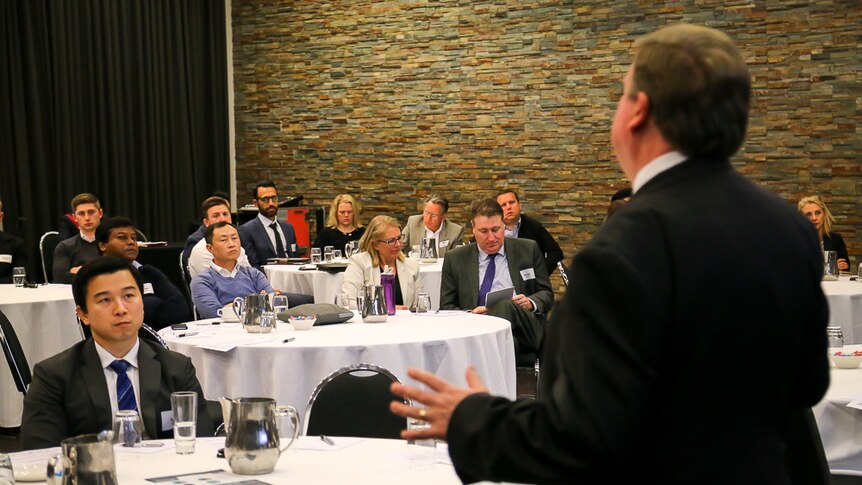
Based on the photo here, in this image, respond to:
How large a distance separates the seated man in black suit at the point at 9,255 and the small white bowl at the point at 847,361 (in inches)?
266

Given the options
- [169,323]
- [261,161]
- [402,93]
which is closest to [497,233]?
[169,323]

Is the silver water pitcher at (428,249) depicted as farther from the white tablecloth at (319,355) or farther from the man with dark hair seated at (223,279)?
the white tablecloth at (319,355)

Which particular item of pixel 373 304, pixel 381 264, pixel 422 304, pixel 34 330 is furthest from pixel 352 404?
pixel 34 330

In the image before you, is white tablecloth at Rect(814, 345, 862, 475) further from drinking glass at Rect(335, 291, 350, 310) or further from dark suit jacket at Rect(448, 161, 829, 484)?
drinking glass at Rect(335, 291, 350, 310)

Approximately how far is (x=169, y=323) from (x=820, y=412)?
4113 millimetres

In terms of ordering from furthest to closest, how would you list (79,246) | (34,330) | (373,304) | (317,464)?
(79,246) → (34,330) → (373,304) → (317,464)

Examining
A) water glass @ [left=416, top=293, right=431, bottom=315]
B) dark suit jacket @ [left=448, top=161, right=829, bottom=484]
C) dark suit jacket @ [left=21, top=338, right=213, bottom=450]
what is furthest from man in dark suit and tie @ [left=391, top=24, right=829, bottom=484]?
water glass @ [left=416, top=293, right=431, bottom=315]

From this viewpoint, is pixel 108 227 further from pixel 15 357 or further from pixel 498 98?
pixel 498 98

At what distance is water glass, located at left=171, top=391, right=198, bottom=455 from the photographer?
263cm

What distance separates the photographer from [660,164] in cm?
145

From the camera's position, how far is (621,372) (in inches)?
52.1

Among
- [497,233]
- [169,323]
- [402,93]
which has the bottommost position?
[169,323]

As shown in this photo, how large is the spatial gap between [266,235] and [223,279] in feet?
11.3

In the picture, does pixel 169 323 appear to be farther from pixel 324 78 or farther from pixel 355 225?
pixel 324 78
